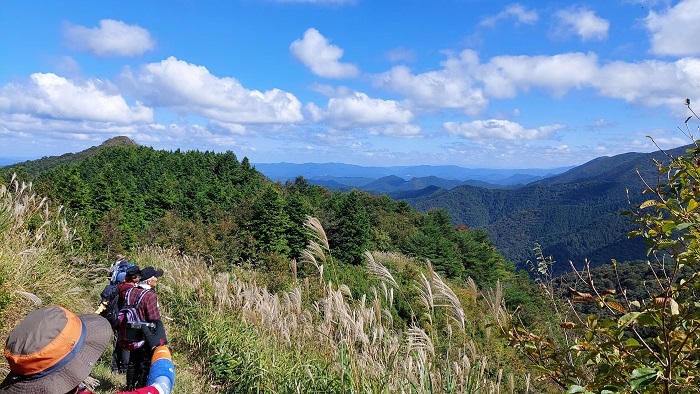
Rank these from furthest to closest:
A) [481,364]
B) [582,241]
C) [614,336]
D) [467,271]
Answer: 1. [582,241]
2. [467,271]
3. [481,364]
4. [614,336]

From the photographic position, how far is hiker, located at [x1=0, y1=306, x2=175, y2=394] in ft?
4.99

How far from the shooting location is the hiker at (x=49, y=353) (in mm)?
1521

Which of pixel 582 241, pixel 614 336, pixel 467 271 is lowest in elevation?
pixel 582 241

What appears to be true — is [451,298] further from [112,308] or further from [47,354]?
[112,308]

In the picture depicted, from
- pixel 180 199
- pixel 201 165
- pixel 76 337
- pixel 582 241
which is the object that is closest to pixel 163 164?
pixel 201 165

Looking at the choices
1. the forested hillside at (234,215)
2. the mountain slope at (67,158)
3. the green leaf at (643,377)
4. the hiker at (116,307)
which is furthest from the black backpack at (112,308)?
the mountain slope at (67,158)

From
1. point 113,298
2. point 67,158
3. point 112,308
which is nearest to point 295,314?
point 112,308

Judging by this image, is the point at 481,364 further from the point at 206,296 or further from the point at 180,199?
the point at 180,199

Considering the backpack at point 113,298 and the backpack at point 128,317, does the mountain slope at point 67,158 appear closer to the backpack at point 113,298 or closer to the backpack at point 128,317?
the backpack at point 113,298

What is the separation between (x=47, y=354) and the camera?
5.06 ft

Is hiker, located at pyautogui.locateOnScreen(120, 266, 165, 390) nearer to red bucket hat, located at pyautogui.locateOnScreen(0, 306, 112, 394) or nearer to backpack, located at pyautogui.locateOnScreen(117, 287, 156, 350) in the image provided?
backpack, located at pyautogui.locateOnScreen(117, 287, 156, 350)

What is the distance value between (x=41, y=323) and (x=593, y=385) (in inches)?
86.6

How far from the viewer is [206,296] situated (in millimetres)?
6191

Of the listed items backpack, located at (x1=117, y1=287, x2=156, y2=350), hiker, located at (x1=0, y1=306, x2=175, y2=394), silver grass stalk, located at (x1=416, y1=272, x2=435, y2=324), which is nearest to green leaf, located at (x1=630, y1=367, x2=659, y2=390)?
silver grass stalk, located at (x1=416, y1=272, x2=435, y2=324)
